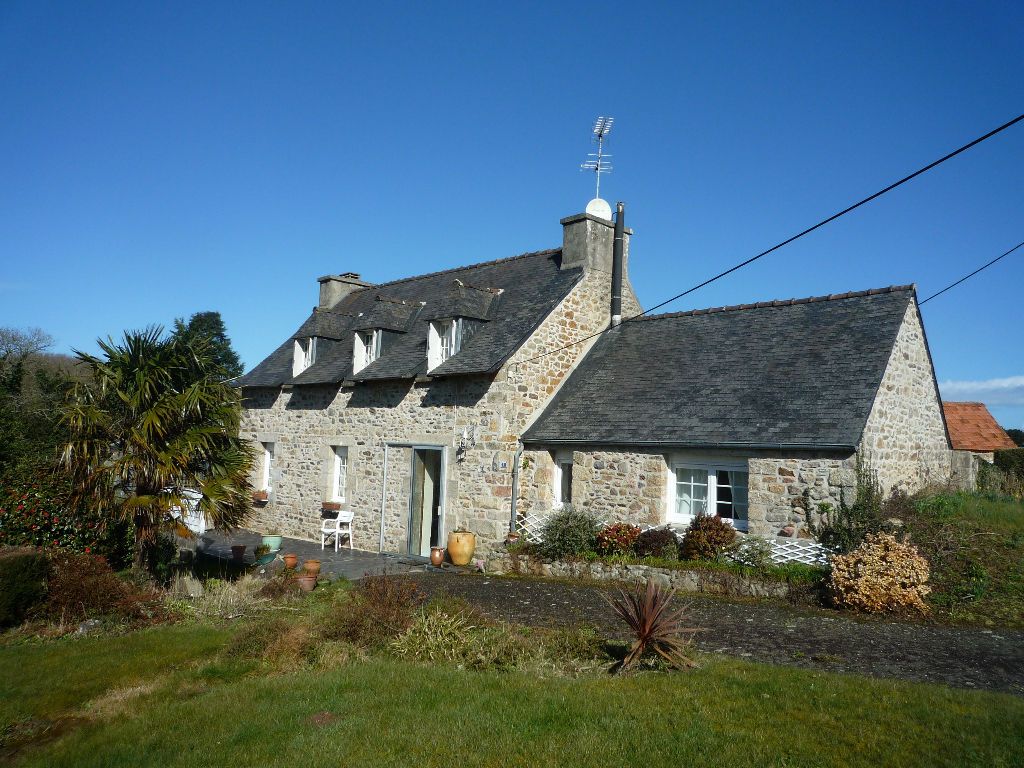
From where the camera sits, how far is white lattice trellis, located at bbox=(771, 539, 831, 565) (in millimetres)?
11436

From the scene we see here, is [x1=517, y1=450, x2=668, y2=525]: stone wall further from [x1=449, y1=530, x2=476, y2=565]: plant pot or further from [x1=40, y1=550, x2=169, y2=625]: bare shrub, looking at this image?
[x1=40, y1=550, x2=169, y2=625]: bare shrub

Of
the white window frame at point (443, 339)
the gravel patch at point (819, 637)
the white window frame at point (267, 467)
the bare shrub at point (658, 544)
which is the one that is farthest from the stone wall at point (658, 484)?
the white window frame at point (267, 467)

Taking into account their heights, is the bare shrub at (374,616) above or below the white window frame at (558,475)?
below

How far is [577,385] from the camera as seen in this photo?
54.0 feet

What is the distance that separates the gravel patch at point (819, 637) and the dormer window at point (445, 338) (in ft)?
20.1

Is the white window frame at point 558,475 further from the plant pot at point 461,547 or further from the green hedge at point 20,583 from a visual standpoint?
the green hedge at point 20,583

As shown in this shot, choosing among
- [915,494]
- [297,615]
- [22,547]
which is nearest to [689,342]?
[915,494]

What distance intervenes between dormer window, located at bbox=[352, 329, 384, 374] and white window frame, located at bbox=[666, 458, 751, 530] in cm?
833

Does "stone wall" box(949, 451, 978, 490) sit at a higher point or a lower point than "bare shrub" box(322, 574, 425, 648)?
higher

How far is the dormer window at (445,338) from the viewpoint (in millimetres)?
16891

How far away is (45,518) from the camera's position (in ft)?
35.6

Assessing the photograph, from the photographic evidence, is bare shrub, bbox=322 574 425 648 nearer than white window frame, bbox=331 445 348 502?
Yes

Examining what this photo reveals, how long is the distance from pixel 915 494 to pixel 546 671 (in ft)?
31.3

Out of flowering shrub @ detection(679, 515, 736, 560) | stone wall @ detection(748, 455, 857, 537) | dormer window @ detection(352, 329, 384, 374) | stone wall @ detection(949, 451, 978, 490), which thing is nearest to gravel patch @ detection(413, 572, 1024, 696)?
flowering shrub @ detection(679, 515, 736, 560)
